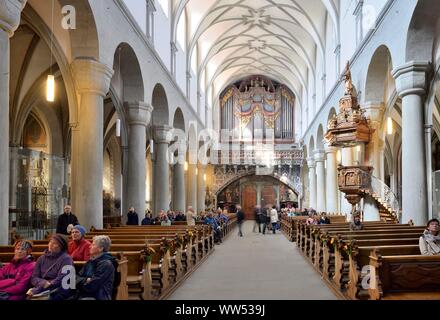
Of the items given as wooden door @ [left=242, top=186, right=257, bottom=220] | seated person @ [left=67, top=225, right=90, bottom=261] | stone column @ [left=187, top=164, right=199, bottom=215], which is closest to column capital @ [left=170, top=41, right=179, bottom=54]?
stone column @ [left=187, top=164, right=199, bottom=215]

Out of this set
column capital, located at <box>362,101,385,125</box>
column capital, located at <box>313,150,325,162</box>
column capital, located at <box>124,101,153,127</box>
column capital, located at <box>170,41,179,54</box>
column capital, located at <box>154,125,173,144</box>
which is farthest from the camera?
column capital, located at <box>313,150,325,162</box>

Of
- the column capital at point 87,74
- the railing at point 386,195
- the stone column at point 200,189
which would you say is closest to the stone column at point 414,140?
the railing at point 386,195

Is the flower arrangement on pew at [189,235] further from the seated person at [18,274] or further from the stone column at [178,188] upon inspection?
the stone column at [178,188]

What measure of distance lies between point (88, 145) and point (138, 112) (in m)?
5.01

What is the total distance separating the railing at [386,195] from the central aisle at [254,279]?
3477mm

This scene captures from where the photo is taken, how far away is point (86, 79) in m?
12.5

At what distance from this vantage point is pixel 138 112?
1731 centimetres

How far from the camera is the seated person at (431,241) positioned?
7835 mm

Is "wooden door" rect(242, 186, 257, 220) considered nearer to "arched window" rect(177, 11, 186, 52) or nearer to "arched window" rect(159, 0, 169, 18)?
"arched window" rect(177, 11, 186, 52)

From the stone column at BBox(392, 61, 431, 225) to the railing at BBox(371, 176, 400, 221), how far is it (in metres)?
2.94

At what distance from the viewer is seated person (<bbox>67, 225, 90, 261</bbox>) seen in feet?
23.5

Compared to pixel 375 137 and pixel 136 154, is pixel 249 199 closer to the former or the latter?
pixel 375 137
